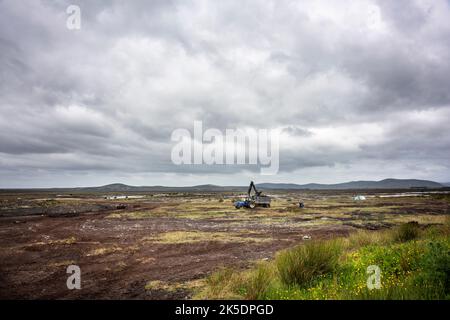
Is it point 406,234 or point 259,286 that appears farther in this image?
point 406,234

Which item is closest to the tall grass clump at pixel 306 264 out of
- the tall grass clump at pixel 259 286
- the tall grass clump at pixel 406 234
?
the tall grass clump at pixel 259 286

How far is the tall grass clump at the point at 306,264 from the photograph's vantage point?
28.0 feet

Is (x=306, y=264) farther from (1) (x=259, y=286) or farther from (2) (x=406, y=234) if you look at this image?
(2) (x=406, y=234)

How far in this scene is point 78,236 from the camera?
22094 mm

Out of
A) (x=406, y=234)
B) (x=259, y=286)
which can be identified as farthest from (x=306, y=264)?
(x=406, y=234)

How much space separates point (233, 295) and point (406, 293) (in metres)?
4.10

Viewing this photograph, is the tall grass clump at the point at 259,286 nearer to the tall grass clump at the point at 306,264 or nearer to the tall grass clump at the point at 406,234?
the tall grass clump at the point at 306,264

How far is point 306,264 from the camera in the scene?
8945mm

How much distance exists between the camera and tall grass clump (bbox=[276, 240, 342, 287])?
28.0 ft

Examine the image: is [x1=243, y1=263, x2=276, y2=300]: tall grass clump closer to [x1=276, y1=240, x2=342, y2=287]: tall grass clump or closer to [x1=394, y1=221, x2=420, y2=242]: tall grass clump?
[x1=276, y1=240, x2=342, y2=287]: tall grass clump

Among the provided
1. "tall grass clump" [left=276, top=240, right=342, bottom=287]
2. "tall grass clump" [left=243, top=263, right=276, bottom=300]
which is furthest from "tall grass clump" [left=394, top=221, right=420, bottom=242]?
"tall grass clump" [left=243, top=263, right=276, bottom=300]
